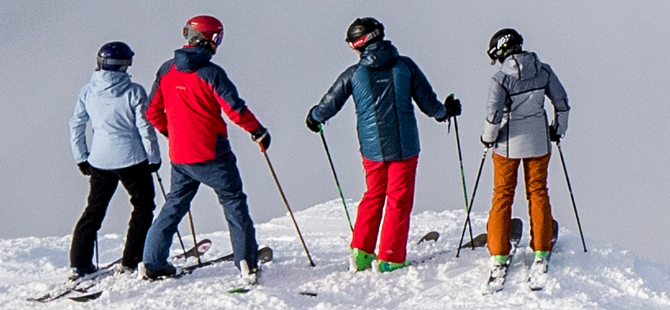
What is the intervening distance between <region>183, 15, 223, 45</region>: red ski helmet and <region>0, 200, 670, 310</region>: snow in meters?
2.01

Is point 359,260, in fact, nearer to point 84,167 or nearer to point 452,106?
point 452,106

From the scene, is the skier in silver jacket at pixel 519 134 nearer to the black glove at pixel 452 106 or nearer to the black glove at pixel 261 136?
the black glove at pixel 452 106

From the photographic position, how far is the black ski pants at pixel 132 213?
6.97 meters

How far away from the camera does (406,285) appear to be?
6824 millimetres

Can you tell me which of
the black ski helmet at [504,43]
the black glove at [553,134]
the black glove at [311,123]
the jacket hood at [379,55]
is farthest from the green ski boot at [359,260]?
the black ski helmet at [504,43]

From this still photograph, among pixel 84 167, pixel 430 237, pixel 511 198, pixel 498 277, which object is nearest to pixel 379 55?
pixel 511 198

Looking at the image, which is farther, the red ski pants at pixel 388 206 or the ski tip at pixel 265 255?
the ski tip at pixel 265 255

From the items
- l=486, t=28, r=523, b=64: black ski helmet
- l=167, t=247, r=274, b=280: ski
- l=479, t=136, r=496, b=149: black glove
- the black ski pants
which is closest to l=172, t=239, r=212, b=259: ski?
l=167, t=247, r=274, b=280: ski

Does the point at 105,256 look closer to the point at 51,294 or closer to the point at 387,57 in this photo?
the point at 51,294

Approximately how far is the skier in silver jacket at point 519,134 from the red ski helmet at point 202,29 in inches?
89.7

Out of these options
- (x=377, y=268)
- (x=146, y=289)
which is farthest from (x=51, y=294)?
(x=377, y=268)

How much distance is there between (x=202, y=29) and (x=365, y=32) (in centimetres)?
132

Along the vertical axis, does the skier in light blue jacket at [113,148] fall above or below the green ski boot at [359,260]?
above

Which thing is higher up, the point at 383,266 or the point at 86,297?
the point at 86,297
